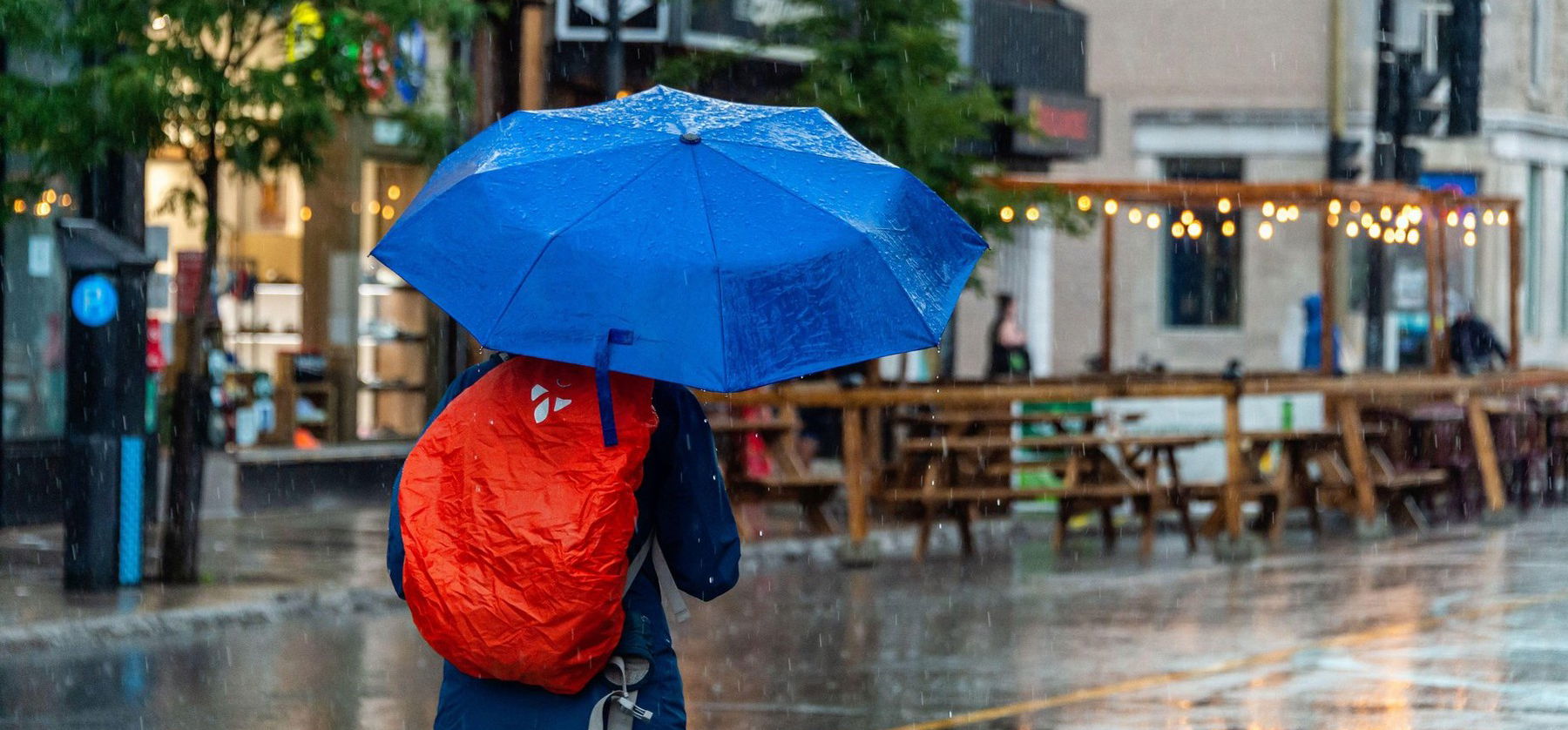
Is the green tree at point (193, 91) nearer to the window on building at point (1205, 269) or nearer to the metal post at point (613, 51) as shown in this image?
the metal post at point (613, 51)

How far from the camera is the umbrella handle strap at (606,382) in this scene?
3.68 metres

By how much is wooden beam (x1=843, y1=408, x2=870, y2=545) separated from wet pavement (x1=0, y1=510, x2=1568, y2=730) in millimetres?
636

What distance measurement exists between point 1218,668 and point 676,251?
673 centimetres

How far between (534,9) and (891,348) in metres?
12.5

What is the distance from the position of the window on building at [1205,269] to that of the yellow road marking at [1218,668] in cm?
2088

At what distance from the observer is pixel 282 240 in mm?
18328

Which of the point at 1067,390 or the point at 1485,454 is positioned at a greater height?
the point at 1067,390

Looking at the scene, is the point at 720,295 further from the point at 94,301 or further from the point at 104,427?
the point at 94,301

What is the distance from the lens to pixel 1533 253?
3678 centimetres

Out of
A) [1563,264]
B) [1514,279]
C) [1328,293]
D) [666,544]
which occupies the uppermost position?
[1563,264]

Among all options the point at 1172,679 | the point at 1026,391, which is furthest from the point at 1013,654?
the point at 1026,391

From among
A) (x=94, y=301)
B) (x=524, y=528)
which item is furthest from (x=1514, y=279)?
(x=524, y=528)

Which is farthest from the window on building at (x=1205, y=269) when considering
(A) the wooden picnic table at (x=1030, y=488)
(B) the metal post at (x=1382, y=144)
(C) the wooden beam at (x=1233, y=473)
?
(C) the wooden beam at (x=1233, y=473)

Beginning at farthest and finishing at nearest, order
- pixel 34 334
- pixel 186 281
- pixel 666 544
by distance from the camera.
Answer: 1. pixel 186 281
2. pixel 34 334
3. pixel 666 544
